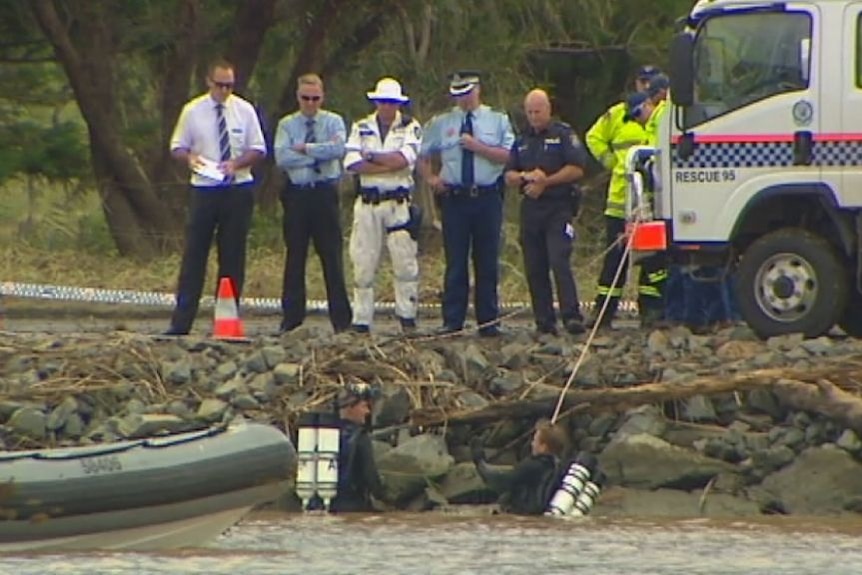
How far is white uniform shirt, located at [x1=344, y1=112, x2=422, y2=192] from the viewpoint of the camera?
17703 mm

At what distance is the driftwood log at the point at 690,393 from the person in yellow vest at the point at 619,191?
8.20ft

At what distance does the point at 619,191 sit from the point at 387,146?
199 centimetres

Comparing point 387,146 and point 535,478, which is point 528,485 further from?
point 387,146

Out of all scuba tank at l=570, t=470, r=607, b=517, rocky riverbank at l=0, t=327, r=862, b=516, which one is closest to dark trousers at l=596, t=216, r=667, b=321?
rocky riverbank at l=0, t=327, r=862, b=516

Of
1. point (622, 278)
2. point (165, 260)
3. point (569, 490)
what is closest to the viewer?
point (569, 490)

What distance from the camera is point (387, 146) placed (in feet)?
58.2

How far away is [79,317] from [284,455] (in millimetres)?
10334

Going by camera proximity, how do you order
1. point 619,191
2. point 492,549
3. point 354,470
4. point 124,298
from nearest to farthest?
point 492,549, point 354,470, point 619,191, point 124,298

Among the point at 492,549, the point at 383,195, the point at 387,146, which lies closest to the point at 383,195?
the point at 383,195

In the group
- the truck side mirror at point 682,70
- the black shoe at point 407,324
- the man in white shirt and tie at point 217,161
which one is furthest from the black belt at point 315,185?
the truck side mirror at point 682,70

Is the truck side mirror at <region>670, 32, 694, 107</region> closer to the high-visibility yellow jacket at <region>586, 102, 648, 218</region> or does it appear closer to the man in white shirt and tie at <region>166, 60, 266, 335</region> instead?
the high-visibility yellow jacket at <region>586, 102, 648, 218</region>

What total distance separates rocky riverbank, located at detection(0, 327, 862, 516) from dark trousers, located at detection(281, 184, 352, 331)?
128 centimetres

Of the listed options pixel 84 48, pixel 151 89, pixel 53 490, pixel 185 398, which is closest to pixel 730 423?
pixel 185 398

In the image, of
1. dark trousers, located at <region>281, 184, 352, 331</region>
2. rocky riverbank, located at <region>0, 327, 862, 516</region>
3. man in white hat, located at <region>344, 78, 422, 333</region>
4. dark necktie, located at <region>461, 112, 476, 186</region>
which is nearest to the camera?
rocky riverbank, located at <region>0, 327, 862, 516</region>
